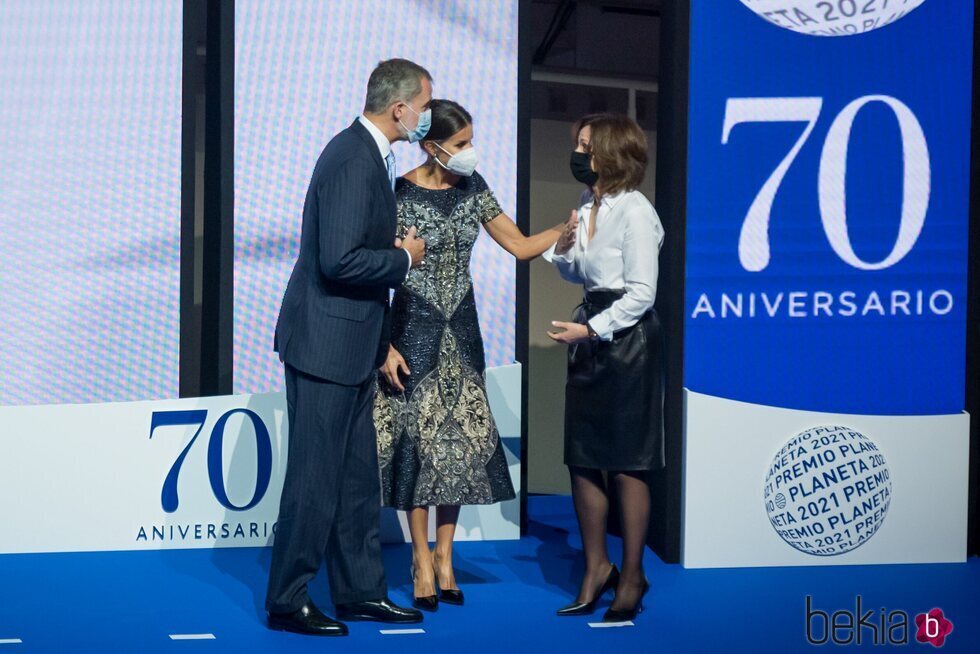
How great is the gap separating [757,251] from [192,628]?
2.24 metres

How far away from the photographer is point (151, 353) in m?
4.38

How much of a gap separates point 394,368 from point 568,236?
66 cm

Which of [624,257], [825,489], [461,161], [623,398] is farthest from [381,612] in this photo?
[825,489]

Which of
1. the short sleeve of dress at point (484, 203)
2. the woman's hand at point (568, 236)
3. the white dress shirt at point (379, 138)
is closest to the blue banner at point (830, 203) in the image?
the woman's hand at point (568, 236)

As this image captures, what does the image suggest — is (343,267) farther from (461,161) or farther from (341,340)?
(461,161)

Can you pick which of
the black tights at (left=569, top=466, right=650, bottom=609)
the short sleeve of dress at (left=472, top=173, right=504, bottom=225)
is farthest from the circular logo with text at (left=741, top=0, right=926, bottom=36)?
the black tights at (left=569, top=466, right=650, bottom=609)

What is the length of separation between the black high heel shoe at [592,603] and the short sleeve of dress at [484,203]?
1.14 m

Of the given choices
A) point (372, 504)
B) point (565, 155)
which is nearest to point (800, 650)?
point (372, 504)

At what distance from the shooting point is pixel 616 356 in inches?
137

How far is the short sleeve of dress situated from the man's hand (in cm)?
36

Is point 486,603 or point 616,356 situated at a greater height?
point 616,356

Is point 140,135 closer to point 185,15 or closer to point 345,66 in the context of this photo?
point 185,15

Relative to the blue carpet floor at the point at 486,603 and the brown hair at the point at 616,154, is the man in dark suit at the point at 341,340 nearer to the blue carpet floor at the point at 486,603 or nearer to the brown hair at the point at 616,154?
the blue carpet floor at the point at 486,603

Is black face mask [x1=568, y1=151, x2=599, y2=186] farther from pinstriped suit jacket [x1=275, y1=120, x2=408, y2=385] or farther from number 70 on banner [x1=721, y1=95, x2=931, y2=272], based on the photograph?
number 70 on banner [x1=721, y1=95, x2=931, y2=272]
